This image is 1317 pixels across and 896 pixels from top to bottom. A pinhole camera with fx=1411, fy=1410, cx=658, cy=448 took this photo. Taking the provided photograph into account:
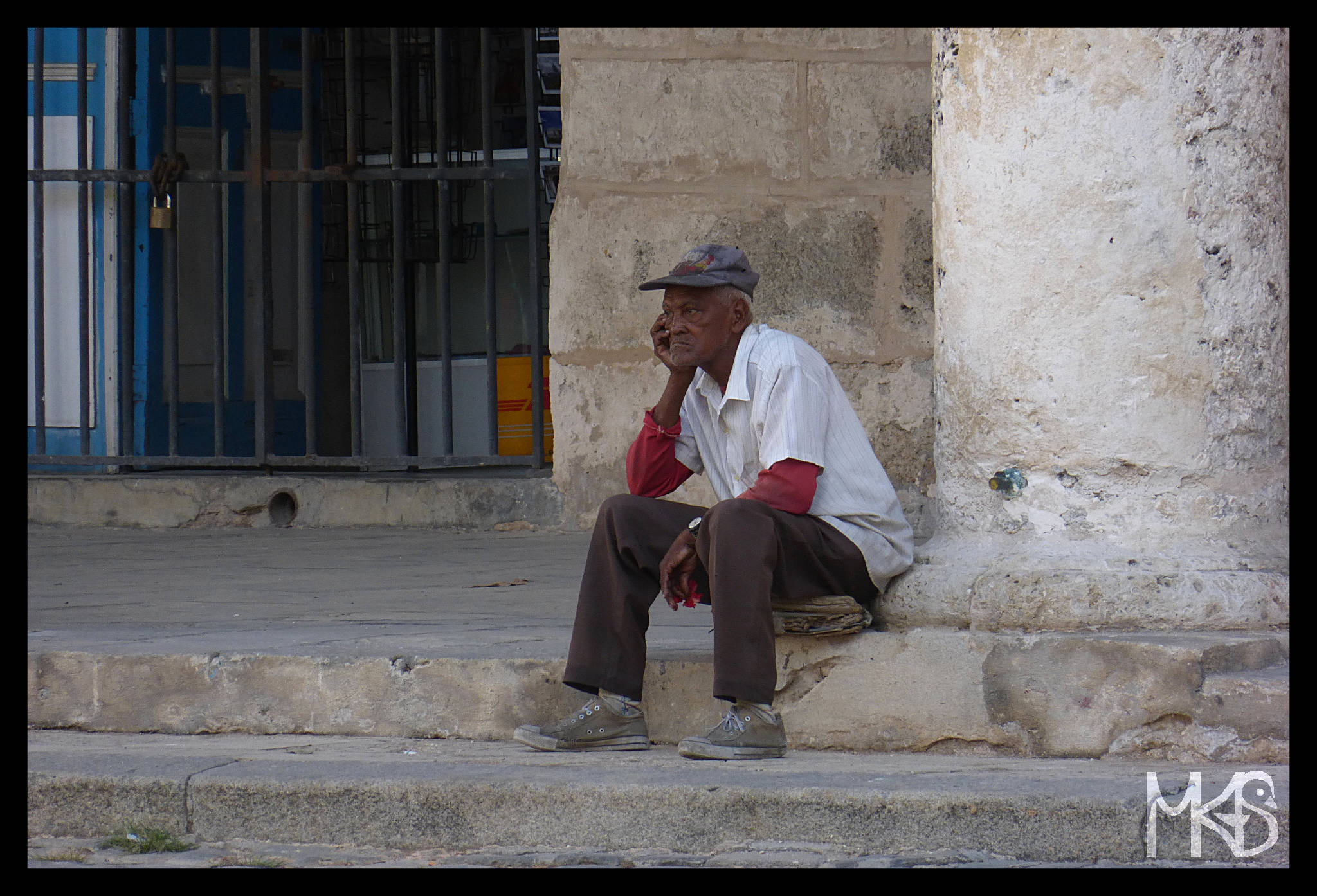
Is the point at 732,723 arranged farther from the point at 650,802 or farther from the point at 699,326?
the point at 699,326

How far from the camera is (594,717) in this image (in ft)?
10.4

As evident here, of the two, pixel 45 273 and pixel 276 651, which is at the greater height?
pixel 45 273

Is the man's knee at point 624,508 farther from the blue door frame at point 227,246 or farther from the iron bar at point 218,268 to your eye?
the blue door frame at point 227,246

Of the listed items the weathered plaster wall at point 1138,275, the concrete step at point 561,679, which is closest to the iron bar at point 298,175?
the concrete step at point 561,679

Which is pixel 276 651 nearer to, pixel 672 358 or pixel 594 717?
pixel 594 717

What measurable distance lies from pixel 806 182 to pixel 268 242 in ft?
8.05

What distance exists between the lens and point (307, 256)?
6980mm

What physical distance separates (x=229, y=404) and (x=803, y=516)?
4.79 m

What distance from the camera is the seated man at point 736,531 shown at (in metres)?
3.03

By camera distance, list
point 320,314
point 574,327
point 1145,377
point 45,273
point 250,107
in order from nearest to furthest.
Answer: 1. point 1145,377
2. point 574,327
3. point 45,273
4. point 250,107
5. point 320,314

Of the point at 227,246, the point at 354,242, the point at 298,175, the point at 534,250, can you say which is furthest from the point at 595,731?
the point at 227,246

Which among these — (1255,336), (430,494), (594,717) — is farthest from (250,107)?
(1255,336)

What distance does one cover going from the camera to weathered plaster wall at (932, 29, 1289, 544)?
3113 mm

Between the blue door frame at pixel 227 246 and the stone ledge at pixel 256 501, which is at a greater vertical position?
the blue door frame at pixel 227 246
